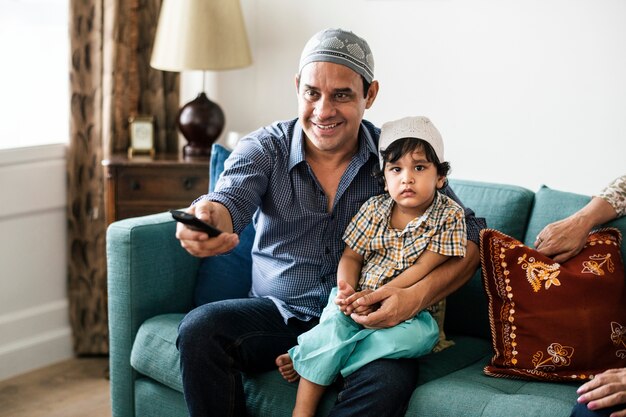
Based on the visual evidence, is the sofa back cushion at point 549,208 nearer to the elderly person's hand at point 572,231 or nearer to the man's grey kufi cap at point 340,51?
the elderly person's hand at point 572,231

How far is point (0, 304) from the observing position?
3.32 meters

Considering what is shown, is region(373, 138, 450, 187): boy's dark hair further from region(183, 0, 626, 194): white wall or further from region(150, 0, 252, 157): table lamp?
region(150, 0, 252, 157): table lamp

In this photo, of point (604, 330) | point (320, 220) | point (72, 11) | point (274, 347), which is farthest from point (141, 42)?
point (604, 330)

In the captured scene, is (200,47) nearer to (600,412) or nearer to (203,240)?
(203,240)

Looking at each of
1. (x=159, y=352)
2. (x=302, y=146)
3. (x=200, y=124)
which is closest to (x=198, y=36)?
(x=200, y=124)

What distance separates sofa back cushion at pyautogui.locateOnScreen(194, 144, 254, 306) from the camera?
263 cm

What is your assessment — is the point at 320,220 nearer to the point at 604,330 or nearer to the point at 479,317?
the point at 479,317

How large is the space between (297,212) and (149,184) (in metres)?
1.00

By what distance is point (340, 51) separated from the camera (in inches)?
91.4

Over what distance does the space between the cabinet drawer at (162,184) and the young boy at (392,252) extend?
1.08 metres

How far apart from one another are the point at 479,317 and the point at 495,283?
0.96ft

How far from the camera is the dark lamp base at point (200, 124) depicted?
3324 mm

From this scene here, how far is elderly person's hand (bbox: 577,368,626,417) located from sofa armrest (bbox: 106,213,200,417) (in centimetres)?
126

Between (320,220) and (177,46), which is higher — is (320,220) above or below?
below
